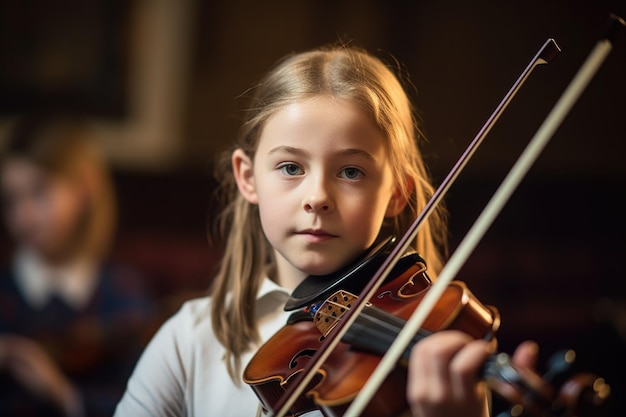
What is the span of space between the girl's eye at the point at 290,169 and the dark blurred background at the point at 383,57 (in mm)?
1560

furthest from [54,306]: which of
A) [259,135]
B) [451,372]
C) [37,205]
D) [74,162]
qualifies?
[451,372]

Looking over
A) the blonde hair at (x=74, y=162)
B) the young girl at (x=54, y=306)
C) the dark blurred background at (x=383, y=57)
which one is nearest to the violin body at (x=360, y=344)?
the young girl at (x=54, y=306)

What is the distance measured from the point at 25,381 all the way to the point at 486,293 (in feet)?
4.17

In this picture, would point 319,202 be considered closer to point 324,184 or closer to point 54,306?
point 324,184

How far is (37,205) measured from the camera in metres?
1.85

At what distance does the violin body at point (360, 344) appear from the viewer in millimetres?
599

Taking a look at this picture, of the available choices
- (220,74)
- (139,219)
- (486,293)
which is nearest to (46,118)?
(139,219)

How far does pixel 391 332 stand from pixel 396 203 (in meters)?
0.19

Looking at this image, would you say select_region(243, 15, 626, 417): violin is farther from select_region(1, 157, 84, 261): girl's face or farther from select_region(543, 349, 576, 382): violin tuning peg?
select_region(1, 157, 84, 261): girl's face

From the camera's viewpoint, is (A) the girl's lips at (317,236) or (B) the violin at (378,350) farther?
(A) the girl's lips at (317,236)

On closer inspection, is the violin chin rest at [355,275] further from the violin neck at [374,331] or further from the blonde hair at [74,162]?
the blonde hair at [74,162]

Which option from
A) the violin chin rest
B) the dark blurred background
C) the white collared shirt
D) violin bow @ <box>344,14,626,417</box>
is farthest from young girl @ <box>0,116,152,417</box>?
violin bow @ <box>344,14,626,417</box>

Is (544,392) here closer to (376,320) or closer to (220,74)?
(376,320)

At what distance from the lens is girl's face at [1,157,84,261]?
184cm
